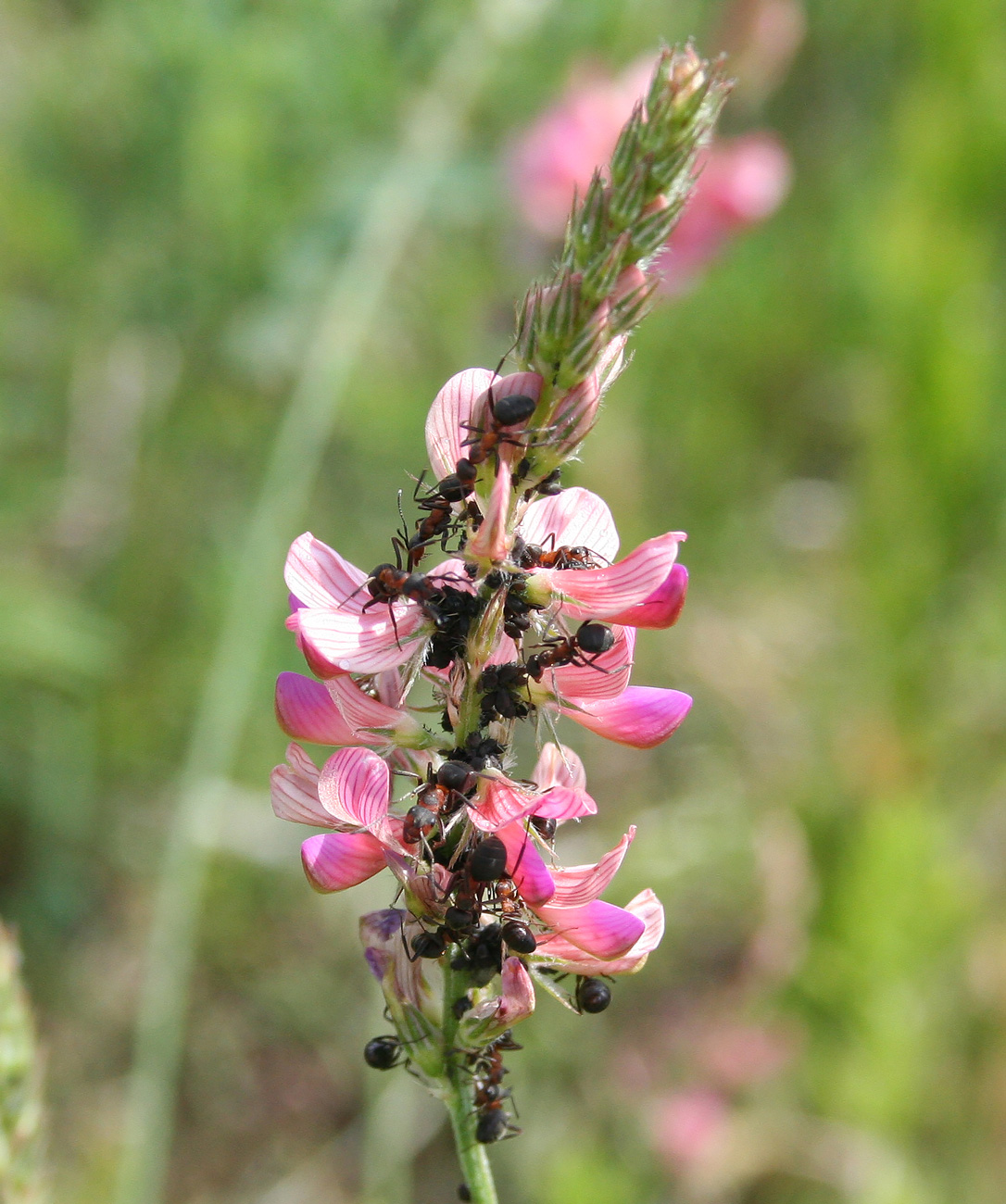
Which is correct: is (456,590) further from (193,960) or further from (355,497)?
(355,497)

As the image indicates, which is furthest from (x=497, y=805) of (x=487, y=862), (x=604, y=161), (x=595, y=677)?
(x=604, y=161)

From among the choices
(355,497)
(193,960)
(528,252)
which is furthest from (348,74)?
(193,960)

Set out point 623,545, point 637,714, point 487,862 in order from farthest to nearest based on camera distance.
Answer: point 623,545 → point 637,714 → point 487,862

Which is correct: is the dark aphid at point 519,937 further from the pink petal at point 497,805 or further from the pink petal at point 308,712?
the pink petal at point 308,712

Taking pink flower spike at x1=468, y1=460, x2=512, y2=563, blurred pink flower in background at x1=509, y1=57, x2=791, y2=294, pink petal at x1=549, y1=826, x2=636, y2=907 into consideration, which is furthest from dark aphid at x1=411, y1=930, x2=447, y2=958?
blurred pink flower in background at x1=509, y1=57, x2=791, y2=294

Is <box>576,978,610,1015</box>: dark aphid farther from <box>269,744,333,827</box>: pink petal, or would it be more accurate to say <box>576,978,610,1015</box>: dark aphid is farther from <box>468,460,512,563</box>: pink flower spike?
<box>468,460,512,563</box>: pink flower spike

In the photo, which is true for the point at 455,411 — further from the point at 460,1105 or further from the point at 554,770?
the point at 460,1105
